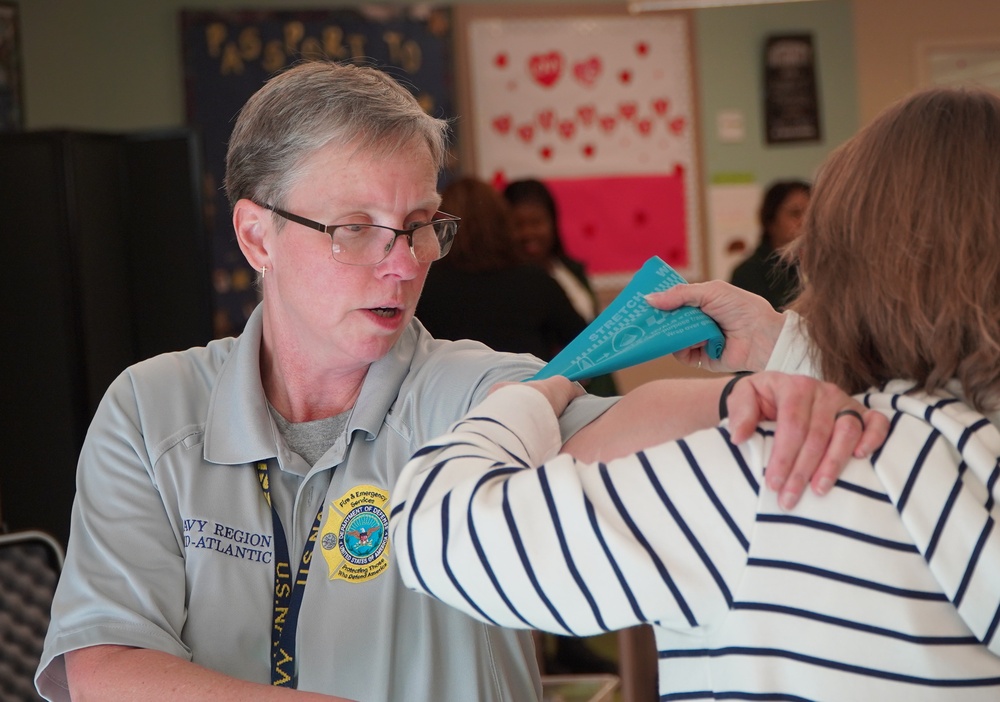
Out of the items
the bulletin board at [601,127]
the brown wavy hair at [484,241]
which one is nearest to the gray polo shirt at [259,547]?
the brown wavy hair at [484,241]

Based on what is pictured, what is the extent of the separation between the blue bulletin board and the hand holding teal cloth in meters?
3.60

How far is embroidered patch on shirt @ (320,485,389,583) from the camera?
1276 millimetres

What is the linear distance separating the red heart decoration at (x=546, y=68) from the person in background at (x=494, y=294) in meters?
2.35

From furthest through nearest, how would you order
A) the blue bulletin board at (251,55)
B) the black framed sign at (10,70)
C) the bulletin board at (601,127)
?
the bulletin board at (601,127) < the blue bulletin board at (251,55) < the black framed sign at (10,70)

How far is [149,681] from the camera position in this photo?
1.21 meters

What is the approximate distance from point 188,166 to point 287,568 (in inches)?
72.2

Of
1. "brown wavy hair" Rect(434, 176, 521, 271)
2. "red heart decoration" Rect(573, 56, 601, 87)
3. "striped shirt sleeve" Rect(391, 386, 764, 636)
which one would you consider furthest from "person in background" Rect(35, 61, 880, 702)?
"red heart decoration" Rect(573, 56, 601, 87)

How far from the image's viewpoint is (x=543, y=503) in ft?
3.00

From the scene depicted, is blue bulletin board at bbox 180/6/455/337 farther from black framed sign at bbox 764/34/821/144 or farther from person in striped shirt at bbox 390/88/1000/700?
person in striped shirt at bbox 390/88/1000/700

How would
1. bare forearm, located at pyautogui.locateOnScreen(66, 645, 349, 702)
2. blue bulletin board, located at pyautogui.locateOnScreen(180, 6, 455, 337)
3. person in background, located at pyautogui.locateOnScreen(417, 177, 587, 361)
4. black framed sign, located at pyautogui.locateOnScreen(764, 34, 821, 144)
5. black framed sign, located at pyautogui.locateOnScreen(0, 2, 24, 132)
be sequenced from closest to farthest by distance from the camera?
bare forearm, located at pyautogui.locateOnScreen(66, 645, 349, 702), person in background, located at pyautogui.locateOnScreen(417, 177, 587, 361), black framed sign, located at pyautogui.locateOnScreen(0, 2, 24, 132), blue bulletin board, located at pyautogui.locateOnScreen(180, 6, 455, 337), black framed sign, located at pyautogui.locateOnScreen(764, 34, 821, 144)

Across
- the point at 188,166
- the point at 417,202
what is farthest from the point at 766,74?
the point at 417,202

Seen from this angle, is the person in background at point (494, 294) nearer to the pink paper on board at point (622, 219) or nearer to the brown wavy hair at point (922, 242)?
the brown wavy hair at point (922, 242)

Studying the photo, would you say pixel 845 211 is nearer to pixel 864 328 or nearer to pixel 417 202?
pixel 864 328

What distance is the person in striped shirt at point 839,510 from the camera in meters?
0.86
